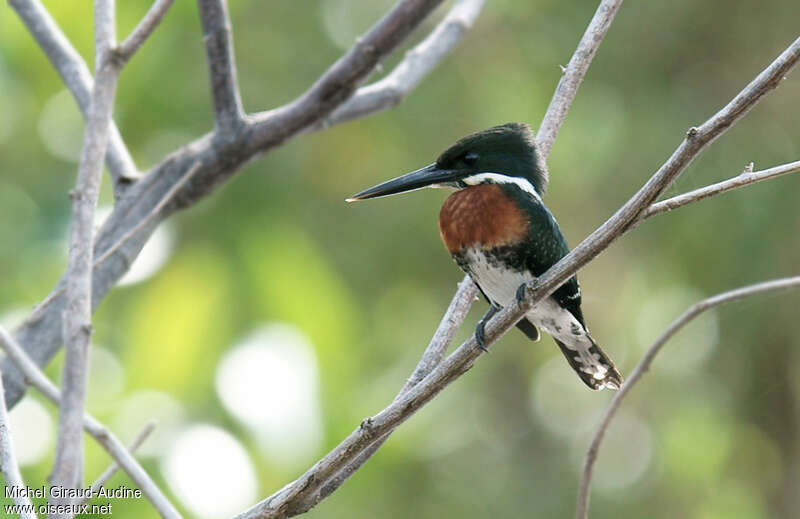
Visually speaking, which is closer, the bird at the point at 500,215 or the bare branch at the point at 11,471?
the bare branch at the point at 11,471

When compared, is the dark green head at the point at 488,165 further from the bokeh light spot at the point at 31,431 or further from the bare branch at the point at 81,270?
the bokeh light spot at the point at 31,431

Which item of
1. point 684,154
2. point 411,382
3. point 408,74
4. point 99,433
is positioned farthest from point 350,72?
point 99,433

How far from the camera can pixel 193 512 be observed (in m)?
2.67

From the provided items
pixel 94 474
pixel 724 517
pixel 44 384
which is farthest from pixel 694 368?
pixel 44 384

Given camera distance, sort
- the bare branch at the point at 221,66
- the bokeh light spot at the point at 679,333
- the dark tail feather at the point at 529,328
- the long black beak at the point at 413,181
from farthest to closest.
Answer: the bokeh light spot at the point at 679,333 → the dark tail feather at the point at 529,328 → the bare branch at the point at 221,66 → the long black beak at the point at 413,181

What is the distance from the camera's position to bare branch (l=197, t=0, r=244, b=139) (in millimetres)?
2229

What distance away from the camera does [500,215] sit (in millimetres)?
2184

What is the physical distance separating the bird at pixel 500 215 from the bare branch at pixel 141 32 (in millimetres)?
662

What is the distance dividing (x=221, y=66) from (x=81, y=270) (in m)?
1.06

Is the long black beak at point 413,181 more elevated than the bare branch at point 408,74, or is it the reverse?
the bare branch at point 408,74

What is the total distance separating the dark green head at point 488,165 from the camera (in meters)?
2.16

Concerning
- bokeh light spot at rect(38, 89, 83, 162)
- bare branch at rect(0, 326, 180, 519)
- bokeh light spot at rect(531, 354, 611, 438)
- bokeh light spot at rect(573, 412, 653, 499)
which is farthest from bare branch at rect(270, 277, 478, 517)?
bokeh light spot at rect(531, 354, 611, 438)

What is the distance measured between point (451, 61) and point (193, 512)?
2.93m

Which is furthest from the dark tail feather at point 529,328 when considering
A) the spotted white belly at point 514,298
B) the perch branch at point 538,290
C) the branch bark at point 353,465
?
the perch branch at point 538,290
